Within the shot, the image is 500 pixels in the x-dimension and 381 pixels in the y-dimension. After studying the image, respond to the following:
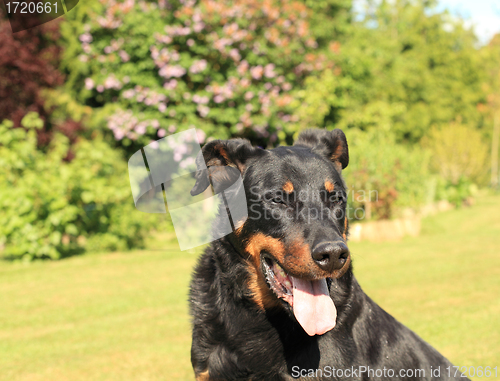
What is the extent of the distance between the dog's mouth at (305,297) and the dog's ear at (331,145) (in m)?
0.93

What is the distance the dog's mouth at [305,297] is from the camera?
2.55 m

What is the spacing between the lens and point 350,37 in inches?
685

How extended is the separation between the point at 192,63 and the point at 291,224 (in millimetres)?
9242

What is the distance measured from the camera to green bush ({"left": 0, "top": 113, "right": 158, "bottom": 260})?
8.77 meters

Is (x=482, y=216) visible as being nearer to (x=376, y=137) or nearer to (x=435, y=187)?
Result: (x=435, y=187)

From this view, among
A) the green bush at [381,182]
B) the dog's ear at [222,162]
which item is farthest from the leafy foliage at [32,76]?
the dog's ear at [222,162]

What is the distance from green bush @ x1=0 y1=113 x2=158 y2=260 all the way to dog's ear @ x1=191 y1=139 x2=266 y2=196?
6642mm

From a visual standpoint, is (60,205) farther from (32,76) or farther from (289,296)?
(289,296)

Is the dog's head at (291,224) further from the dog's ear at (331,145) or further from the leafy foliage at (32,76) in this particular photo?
the leafy foliage at (32,76)

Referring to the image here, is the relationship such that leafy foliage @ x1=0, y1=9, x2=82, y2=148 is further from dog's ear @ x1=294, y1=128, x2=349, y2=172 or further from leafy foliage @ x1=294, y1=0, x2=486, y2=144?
dog's ear @ x1=294, y1=128, x2=349, y2=172

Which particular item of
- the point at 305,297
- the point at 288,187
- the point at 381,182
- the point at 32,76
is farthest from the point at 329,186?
the point at 32,76

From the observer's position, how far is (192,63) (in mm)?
11203

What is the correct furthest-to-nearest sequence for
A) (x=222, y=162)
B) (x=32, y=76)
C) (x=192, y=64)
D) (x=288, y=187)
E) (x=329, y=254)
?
(x=32, y=76) < (x=192, y=64) < (x=222, y=162) < (x=288, y=187) < (x=329, y=254)

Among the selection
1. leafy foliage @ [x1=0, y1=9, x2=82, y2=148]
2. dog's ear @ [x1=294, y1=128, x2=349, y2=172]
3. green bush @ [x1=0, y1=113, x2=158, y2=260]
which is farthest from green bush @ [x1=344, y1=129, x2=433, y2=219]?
dog's ear @ [x1=294, y1=128, x2=349, y2=172]
